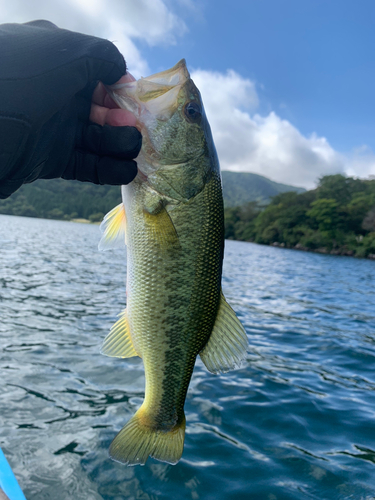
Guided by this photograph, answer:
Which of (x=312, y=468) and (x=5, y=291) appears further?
(x=5, y=291)

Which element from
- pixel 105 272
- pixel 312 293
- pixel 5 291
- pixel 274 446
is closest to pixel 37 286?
pixel 5 291

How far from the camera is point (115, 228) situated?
109 inches

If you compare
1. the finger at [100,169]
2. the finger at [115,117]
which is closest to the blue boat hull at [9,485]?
the finger at [100,169]

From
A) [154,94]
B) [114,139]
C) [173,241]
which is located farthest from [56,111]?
[173,241]

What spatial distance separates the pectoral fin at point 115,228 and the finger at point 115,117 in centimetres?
57

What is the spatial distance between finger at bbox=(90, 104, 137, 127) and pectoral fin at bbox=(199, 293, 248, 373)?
1.33m

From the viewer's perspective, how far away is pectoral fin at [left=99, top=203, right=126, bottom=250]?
8.91 ft

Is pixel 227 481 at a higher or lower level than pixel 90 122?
lower

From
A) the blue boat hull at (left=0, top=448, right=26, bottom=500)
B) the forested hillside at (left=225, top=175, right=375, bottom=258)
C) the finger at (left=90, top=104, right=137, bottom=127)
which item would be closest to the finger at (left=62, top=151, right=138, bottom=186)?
the finger at (left=90, top=104, right=137, bottom=127)

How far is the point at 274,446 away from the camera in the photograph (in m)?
5.38

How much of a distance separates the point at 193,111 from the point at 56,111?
85cm

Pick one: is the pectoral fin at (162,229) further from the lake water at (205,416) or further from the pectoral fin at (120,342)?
the lake water at (205,416)

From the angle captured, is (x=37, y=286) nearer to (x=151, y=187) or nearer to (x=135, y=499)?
(x=135, y=499)

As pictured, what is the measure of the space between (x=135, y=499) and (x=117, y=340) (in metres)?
2.54
